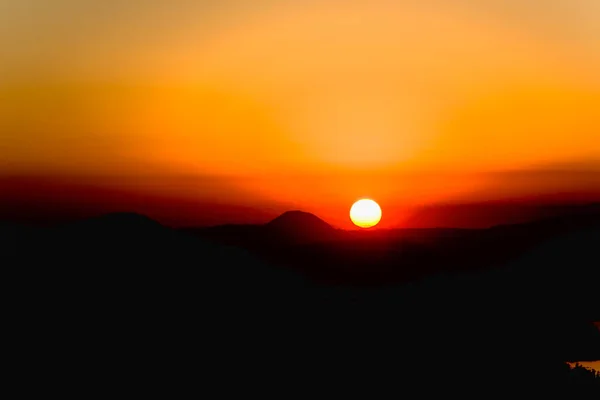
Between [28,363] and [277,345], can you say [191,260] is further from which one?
[28,363]

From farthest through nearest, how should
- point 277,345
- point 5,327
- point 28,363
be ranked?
point 277,345 → point 5,327 → point 28,363

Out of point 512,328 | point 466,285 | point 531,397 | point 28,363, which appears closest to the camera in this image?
point 28,363

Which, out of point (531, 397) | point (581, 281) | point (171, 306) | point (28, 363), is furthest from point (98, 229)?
point (581, 281)

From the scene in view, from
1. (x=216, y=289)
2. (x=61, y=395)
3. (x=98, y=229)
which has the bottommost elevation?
(x=61, y=395)

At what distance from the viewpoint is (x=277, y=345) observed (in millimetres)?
63938

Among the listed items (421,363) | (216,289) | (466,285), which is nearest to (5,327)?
(216,289)

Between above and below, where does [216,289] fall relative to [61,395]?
above

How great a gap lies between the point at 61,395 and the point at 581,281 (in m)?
174

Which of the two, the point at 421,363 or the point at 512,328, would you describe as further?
the point at 512,328

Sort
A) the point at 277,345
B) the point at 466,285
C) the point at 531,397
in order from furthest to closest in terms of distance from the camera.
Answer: the point at 466,285
the point at 277,345
the point at 531,397

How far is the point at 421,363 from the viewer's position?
205 ft

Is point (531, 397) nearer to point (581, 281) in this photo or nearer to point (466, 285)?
point (466, 285)

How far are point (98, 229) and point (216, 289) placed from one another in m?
18.3

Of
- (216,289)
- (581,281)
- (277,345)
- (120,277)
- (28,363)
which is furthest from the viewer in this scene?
(581,281)
